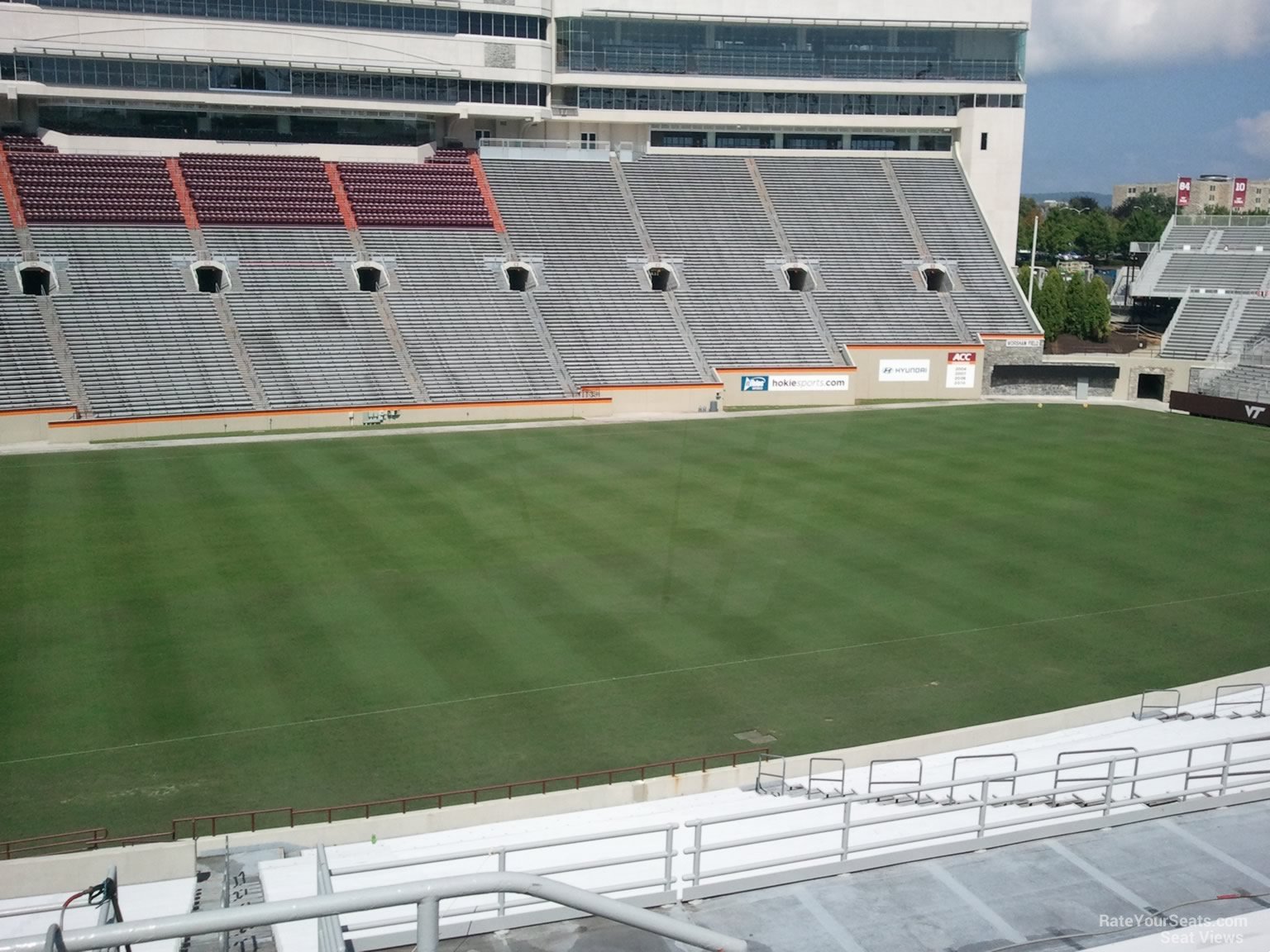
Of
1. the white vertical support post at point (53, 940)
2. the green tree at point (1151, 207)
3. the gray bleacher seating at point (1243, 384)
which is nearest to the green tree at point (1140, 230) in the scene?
the green tree at point (1151, 207)

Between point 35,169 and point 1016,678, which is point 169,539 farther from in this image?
point 35,169

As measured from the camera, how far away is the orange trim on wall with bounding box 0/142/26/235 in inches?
1889

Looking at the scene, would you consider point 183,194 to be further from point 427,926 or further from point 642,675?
point 427,926

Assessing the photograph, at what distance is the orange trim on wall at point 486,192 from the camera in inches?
2179

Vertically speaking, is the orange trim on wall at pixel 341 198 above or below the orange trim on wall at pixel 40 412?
above

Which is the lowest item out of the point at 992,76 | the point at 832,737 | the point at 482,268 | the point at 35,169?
the point at 832,737

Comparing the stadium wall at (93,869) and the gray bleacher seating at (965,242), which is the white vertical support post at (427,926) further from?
the gray bleacher seating at (965,242)

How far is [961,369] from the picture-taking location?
54312 mm

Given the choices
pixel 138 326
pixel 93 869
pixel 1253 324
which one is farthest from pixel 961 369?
pixel 93 869

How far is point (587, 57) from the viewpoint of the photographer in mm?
59906

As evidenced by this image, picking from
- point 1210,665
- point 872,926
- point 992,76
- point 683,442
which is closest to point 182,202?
point 683,442

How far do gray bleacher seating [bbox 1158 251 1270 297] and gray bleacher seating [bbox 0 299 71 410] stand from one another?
162 feet

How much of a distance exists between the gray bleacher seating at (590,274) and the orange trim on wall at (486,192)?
29 centimetres

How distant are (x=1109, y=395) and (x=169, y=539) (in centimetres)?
4115
